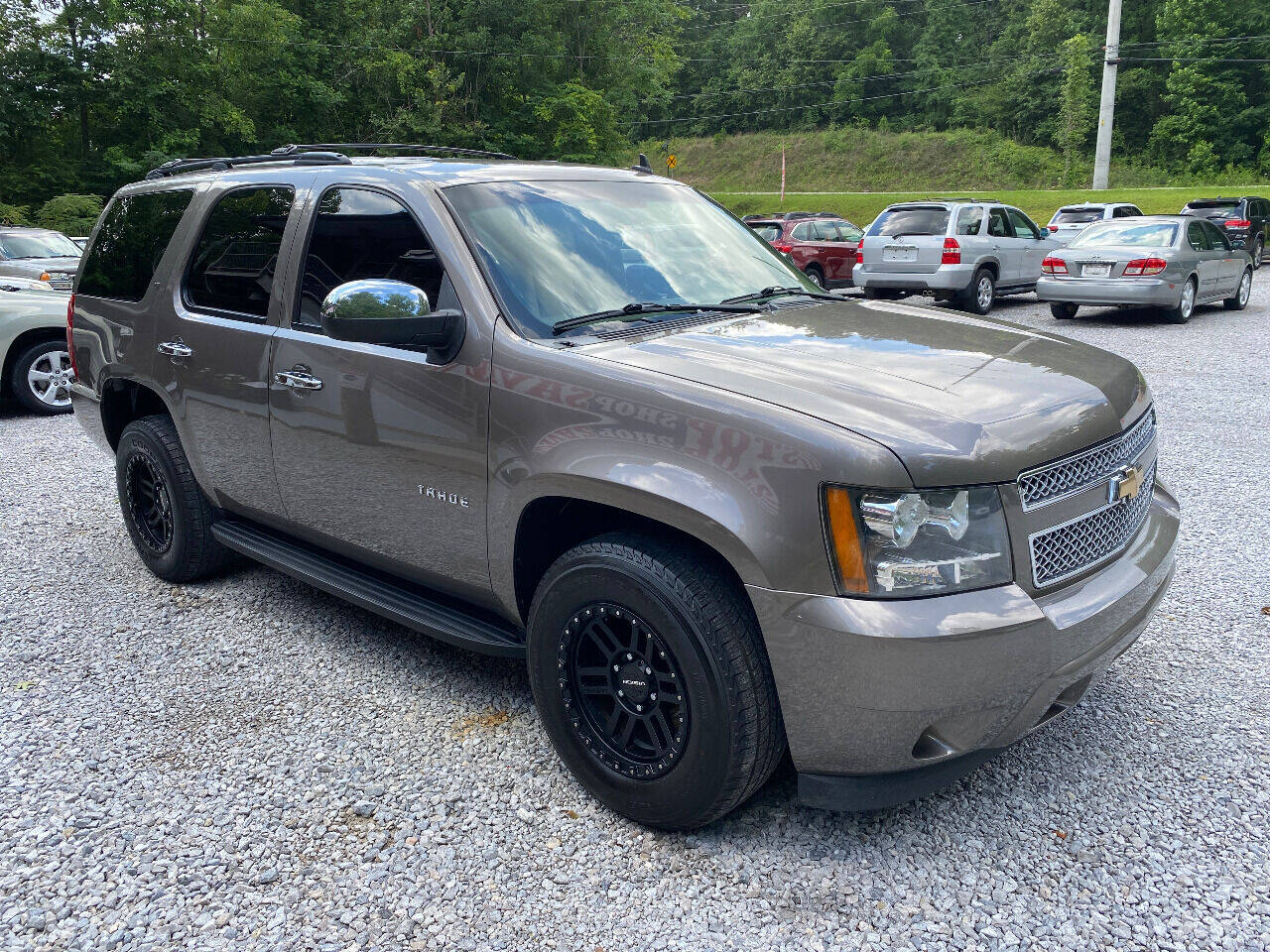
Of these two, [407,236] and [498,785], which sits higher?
[407,236]

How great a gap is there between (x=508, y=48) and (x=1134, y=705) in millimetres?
40504

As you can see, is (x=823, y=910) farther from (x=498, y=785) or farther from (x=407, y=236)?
(x=407, y=236)

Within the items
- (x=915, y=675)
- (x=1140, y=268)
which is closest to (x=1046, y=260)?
(x=1140, y=268)

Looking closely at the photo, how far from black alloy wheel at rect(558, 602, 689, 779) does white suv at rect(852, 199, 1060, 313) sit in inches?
552

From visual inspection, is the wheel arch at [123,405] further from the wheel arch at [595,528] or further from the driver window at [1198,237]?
the driver window at [1198,237]

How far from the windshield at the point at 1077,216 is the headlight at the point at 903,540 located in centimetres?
2392

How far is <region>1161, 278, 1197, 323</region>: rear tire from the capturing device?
1398cm

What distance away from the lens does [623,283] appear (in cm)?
338

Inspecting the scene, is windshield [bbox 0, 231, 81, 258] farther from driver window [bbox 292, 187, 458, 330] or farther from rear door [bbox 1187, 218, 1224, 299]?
rear door [bbox 1187, 218, 1224, 299]

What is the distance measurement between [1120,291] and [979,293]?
97.5 inches

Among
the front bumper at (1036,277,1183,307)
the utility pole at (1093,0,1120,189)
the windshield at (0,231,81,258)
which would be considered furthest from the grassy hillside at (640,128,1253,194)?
the windshield at (0,231,81,258)

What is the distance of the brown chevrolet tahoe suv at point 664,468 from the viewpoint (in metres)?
2.36

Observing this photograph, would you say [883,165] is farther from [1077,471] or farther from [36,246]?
[1077,471]

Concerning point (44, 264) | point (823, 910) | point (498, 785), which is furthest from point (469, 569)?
point (44, 264)
